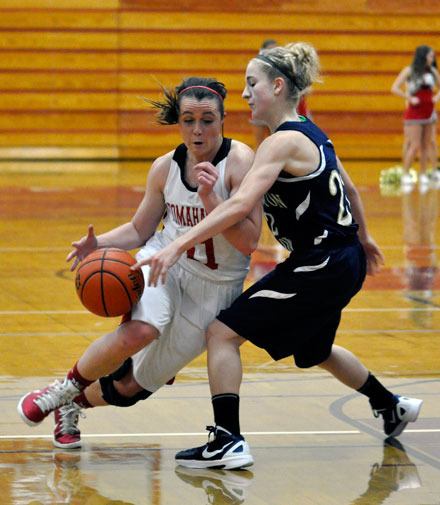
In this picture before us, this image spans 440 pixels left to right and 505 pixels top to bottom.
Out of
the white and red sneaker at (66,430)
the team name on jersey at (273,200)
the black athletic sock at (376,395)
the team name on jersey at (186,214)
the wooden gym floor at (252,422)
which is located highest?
the team name on jersey at (273,200)

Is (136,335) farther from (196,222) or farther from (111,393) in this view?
(196,222)

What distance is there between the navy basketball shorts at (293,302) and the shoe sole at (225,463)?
1.34 ft

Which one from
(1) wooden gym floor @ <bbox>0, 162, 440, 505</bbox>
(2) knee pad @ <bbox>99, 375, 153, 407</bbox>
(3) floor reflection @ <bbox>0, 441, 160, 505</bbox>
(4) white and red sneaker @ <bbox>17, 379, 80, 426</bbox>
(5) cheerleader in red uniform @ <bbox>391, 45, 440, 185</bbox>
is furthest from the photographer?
(5) cheerleader in red uniform @ <bbox>391, 45, 440, 185</bbox>

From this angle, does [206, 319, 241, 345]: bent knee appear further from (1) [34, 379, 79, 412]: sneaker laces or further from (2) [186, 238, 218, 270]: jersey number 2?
(1) [34, 379, 79, 412]: sneaker laces

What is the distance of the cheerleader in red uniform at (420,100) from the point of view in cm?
1731

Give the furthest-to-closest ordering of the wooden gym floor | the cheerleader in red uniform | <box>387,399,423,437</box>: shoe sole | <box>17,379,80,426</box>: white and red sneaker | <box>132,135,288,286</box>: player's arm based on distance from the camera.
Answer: the cheerleader in red uniform
<box>387,399,423,437</box>: shoe sole
<box>17,379,80,426</box>: white and red sneaker
<box>132,135,288,286</box>: player's arm
the wooden gym floor

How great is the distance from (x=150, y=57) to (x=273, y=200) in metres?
16.9

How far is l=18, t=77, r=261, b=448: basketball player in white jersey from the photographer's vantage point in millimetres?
4719

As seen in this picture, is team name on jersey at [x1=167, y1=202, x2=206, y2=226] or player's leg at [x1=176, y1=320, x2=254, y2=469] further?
team name on jersey at [x1=167, y1=202, x2=206, y2=226]

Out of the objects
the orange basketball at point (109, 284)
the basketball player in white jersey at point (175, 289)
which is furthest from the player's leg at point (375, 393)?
the orange basketball at point (109, 284)

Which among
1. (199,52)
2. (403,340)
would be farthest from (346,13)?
(403,340)

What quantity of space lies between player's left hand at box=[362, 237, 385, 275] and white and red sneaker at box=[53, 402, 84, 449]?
1.32m

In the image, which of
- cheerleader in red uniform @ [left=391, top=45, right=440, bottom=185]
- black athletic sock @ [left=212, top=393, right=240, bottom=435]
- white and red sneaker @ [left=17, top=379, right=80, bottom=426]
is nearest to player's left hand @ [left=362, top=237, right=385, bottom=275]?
black athletic sock @ [left=212, top=393, right=240, bottom=435]

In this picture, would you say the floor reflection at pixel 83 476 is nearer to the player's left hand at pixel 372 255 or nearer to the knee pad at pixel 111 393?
the knee pad at pixel 111 393
